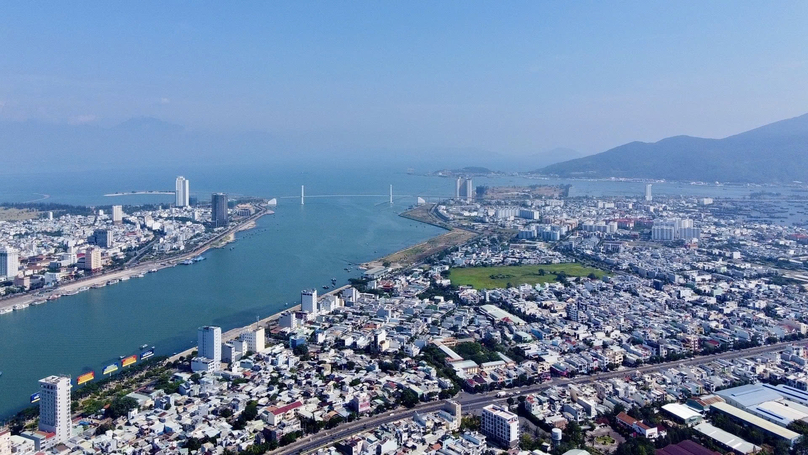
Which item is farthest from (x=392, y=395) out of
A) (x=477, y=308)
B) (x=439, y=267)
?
(x=439, y=267)

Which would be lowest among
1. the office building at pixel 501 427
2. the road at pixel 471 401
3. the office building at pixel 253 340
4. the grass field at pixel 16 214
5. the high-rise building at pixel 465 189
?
the road at pixel 471 401

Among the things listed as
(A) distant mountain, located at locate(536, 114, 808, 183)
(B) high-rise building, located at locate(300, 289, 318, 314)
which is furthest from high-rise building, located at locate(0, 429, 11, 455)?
(A) distant mountain, located at locate(536, 114, 808, 183)

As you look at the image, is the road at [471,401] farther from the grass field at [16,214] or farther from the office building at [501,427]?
the grass field at [16,214]

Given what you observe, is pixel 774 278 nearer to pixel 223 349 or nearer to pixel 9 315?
pixel 223 349

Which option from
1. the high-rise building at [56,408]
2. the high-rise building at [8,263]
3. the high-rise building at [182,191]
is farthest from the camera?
the high-rise building at [182,191]

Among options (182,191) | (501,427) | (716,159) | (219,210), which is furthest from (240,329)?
(716,159)

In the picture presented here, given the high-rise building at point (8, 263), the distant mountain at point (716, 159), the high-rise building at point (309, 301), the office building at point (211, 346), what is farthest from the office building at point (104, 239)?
the distant mountain at point (716, 159)
